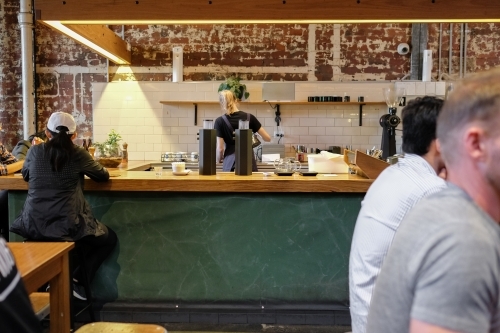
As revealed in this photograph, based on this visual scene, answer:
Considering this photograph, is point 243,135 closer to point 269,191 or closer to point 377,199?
point 269,191

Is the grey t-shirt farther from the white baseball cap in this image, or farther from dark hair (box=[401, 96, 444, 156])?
the white baseball cap

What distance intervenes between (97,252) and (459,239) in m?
3.00

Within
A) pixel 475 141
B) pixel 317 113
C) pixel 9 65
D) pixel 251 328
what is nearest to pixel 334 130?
pixel 317 113

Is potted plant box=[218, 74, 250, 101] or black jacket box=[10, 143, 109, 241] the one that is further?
potted plant box=[218, 74, 250, 101]

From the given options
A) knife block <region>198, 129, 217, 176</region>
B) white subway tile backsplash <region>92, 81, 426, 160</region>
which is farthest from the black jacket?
white subway tile backsplash <region>92, 81, 426, 160</region>

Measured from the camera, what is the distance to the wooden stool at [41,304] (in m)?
2.31

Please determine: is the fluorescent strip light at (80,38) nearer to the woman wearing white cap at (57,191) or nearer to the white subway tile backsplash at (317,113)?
the woman wearing white cap at (57,191)

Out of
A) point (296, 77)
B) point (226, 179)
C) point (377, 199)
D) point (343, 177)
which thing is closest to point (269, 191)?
point (226, 179)

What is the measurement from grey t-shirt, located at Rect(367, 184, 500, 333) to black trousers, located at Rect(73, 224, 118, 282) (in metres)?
2.74

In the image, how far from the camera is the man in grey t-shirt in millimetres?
755

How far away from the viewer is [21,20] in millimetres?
6348

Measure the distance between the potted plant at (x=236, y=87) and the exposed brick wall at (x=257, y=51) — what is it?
0.55 metres

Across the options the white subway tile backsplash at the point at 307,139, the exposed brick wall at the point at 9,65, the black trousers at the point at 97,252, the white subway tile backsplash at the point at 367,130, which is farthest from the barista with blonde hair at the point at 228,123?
the exposed brick wall at the point at 9,65

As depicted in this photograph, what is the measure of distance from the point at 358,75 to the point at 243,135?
367 cm
